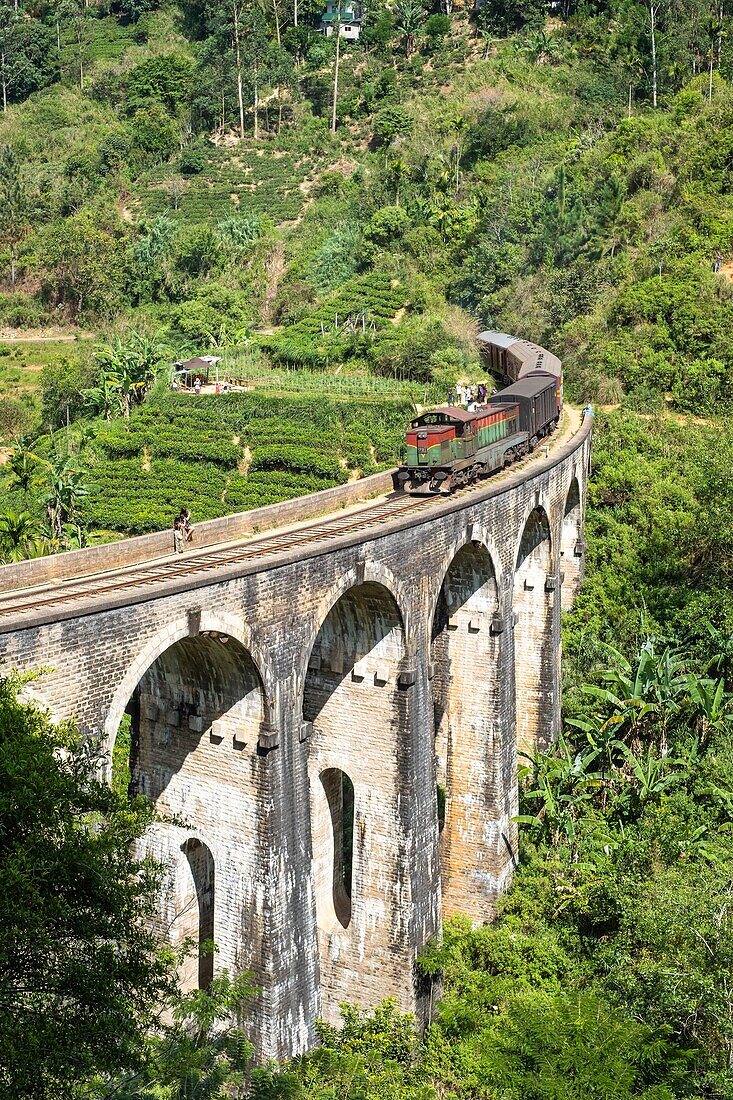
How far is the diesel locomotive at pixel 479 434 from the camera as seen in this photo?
31.2 metres

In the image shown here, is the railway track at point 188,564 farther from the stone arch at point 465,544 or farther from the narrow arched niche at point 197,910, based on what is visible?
the narrow arched niche at point 197,910

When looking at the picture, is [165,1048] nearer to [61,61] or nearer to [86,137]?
[86,137]

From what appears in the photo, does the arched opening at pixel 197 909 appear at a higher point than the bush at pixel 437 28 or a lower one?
lower

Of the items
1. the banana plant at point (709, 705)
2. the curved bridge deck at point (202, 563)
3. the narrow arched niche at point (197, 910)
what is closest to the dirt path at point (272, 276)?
the curved bridge deck at point (202, 563)

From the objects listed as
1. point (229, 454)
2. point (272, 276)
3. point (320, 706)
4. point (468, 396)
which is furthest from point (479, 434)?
point (272, 276)

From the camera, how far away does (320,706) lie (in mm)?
25844

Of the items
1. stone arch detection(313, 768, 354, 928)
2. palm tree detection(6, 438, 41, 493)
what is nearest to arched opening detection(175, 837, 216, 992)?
stone arch detection(313, 768, 354, 928)

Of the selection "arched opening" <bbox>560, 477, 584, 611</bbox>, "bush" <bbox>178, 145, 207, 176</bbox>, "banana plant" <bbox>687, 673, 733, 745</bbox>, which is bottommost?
"banana plant" <bbox>687, 673, 733, 745</bbox>

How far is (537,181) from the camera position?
74312 millimetres

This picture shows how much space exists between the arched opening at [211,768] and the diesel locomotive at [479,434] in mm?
11762

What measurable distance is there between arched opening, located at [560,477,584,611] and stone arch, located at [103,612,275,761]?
2316 centimetres

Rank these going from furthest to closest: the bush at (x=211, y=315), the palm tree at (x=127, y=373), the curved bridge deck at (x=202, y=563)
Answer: the bush at (x=211, y=315), the palm tree at (x=127, y=373), the curved bridge deck at (x=202, y=563)

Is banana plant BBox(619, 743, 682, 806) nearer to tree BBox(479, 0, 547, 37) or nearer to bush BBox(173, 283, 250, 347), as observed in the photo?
bush BBox(173, 283, 250, 347)

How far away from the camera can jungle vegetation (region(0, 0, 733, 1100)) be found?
50.6 ft
